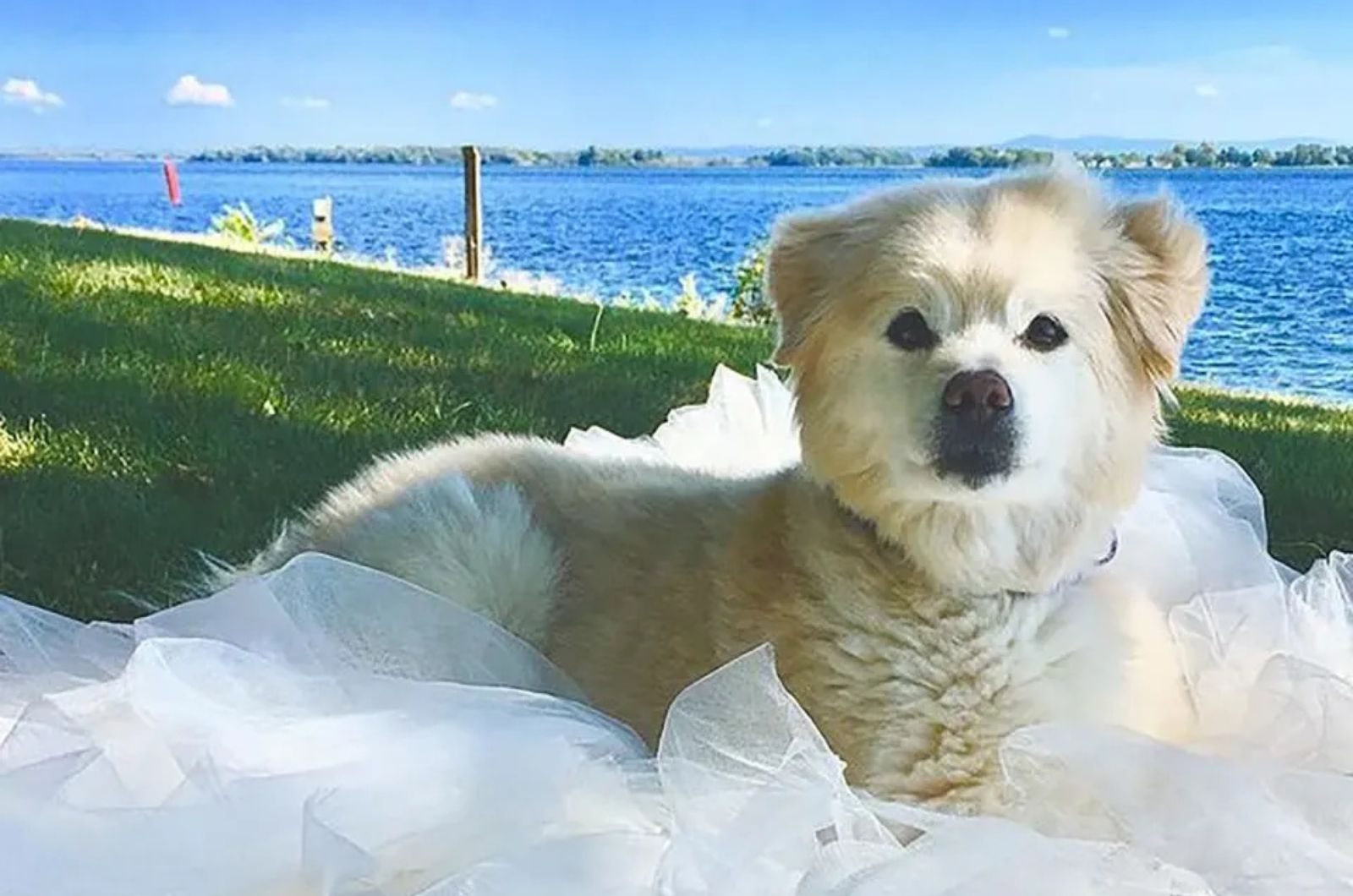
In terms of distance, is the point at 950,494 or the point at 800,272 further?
the point at 800,272

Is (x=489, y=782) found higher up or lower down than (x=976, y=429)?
lower down

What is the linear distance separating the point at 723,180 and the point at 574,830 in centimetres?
2140

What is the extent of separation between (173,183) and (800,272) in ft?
70.8

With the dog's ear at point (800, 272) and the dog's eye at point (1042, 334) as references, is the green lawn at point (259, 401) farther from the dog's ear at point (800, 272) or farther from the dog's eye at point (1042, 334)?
the dog's eye at point (1042, 334)

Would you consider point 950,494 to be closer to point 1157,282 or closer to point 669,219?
point 1157,282

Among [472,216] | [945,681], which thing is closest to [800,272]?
[945,681]

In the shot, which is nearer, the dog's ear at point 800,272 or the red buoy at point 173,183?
the dog's ear at point 800,272

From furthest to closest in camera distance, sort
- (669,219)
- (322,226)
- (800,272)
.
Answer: (669,219)
(322,226)
(800,272)

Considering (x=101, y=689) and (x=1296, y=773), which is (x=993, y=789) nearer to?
(x=1296, y=773)

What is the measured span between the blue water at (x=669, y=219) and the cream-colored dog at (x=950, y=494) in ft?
0.92

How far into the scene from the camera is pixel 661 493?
2596 millimetres

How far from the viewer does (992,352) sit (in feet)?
6.64

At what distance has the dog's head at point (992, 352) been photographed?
6.65ft

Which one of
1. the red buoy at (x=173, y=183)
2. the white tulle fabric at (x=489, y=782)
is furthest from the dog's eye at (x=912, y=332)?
the red buoy at (x=173, y=183)
